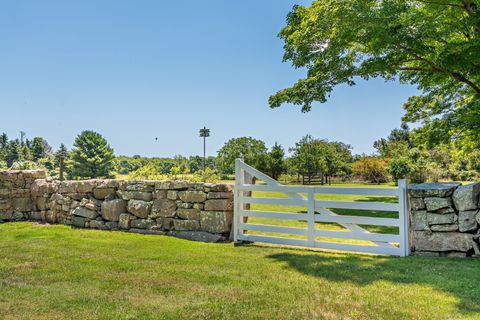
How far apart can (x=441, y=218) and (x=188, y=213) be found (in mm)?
4550

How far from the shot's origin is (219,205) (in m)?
6.10

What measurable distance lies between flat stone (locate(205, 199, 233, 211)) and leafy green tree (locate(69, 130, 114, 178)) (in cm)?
3604

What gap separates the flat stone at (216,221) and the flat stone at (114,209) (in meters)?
2.17

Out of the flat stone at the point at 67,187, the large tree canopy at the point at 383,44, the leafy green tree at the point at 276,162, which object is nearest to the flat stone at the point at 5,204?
the flat stone at the point at 67,187

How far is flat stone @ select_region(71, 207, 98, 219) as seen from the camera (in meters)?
7.36

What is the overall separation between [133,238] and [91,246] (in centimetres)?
87

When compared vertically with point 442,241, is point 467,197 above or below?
above

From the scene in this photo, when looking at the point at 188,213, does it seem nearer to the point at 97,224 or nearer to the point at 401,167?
the point at 97,224

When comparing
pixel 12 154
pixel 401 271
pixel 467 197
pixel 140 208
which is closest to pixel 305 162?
pixel 140 208

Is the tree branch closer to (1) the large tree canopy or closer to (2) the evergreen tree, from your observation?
(1) the large tree canopy

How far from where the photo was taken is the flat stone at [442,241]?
4.47 meters

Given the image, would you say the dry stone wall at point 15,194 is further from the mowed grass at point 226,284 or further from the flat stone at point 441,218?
the flat stone at point 441,218

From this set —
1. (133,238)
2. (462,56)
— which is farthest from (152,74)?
(462,56)

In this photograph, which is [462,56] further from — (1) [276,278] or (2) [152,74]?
(2) [152,74]
